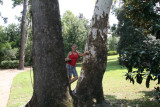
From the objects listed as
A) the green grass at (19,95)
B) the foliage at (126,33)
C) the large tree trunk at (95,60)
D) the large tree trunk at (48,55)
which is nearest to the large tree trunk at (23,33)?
the green grass at (19,95)

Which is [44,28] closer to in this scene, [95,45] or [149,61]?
[95,45]

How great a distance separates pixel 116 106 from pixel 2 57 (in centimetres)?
2317

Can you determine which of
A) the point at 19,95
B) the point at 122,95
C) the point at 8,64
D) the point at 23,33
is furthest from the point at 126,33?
the point at 19,95

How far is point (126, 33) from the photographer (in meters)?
25.2

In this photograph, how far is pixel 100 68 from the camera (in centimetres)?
473

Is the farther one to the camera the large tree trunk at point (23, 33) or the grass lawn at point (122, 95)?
the large tree trunk at point (23, 33)

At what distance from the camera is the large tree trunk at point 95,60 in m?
4.70

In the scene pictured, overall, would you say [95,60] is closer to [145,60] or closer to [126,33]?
[145,60]

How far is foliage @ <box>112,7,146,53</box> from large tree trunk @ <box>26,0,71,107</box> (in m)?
21.3

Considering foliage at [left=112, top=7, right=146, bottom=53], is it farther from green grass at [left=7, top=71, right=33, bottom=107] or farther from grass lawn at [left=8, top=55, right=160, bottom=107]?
green grass at [left=7, top=71, right=33, bottom=107]

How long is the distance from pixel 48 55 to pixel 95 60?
5.49ft

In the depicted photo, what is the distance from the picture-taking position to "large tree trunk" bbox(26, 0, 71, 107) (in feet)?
11.6

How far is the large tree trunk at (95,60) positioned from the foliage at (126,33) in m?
19.6

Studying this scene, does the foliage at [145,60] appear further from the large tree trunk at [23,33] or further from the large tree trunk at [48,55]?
the large tree trunk at [23,33]
